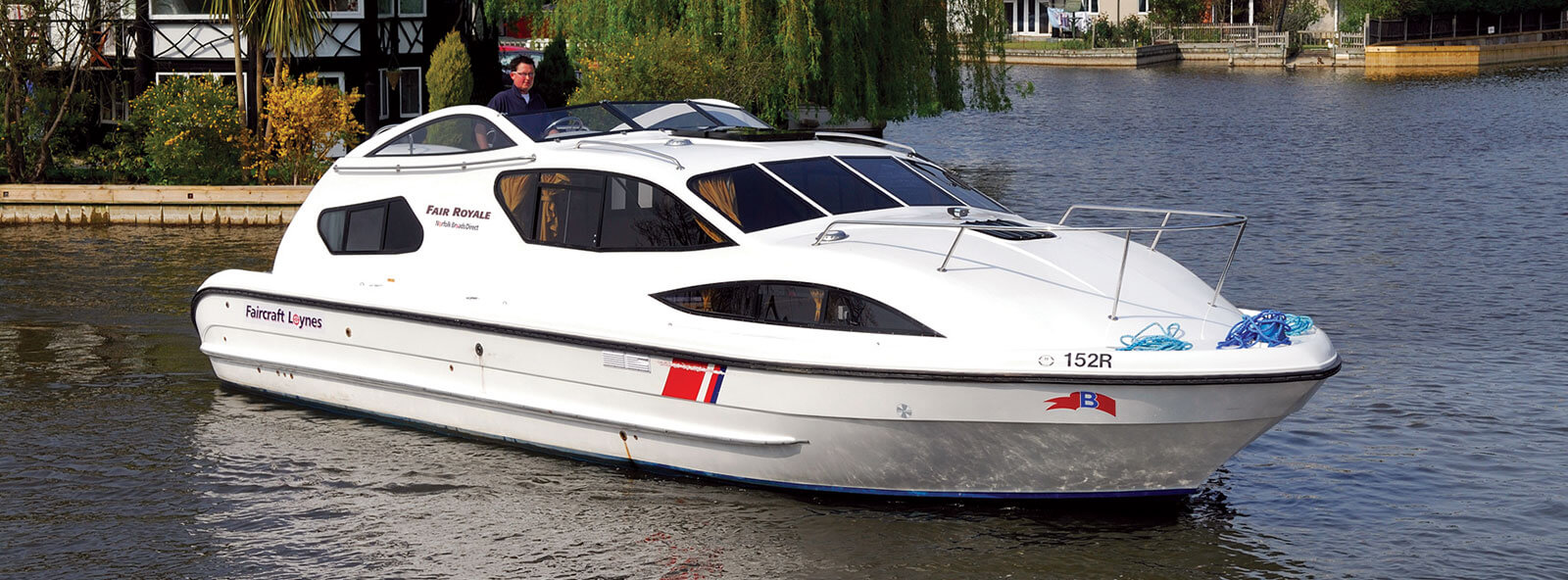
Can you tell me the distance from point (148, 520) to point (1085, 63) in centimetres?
7608

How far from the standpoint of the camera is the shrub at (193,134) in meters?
22.9

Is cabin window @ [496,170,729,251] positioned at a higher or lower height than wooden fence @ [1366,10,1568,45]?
lower

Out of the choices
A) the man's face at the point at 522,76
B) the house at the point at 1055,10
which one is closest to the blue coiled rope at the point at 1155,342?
the man's face at the point at 522,76

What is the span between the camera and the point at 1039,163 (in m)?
33.6

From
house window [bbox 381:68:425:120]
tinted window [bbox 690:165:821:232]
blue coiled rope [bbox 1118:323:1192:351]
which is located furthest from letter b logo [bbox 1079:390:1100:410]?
house window [bbox 381:68:425:120]

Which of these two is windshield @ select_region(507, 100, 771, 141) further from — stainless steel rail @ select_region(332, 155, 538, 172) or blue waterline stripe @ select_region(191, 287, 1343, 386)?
blue waterline stripe @ select_region(191, 287, 1343, 386)

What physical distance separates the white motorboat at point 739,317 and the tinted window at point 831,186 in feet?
0.07

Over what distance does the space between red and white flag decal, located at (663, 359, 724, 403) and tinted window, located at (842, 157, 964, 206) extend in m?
2.04

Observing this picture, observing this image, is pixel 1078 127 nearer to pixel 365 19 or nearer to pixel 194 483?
pixel 365 19

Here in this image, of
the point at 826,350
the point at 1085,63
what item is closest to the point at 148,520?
the point at 826,350

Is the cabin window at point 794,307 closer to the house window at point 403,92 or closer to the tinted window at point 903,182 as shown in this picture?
the tinted window at point 903,182

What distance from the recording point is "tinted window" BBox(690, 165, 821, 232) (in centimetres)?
1040

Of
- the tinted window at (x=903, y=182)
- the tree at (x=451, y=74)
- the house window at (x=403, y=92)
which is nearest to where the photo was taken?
the tinted window at (x=903, y=182)

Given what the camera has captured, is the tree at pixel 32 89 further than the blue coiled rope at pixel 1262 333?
Yes
